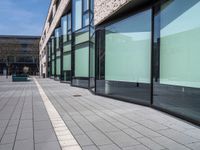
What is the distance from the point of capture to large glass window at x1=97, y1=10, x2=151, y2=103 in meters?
10.1

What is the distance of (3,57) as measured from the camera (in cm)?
6588

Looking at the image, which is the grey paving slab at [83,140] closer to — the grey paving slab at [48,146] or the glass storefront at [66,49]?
the grey paving slab at [48,146]

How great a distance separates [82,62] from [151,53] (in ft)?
32.4

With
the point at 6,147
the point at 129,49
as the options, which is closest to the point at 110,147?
the point at 6,147

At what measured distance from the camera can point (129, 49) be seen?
37.0 ft

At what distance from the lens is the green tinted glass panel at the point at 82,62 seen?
59.0 feet

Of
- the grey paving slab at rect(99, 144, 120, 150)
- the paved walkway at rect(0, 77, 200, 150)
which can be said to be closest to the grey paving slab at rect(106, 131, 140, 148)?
the paved walkway at rect(0, 77, 200, 150)

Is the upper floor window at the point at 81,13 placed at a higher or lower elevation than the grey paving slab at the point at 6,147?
higher

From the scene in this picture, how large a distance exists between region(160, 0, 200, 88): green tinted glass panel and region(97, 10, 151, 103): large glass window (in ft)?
3.70

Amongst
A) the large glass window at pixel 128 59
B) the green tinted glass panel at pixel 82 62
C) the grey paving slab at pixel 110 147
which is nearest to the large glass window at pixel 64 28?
the green tinted glass panel at pixel 82 62

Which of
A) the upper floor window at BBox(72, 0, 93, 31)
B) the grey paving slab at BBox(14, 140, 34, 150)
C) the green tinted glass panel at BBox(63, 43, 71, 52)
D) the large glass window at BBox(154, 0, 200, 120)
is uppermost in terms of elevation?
the upper floor window at BBox(72, 0, 93, 31)

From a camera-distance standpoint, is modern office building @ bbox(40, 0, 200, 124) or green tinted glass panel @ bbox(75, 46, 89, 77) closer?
modern office building @ bbox(40, 0, 200, 124)

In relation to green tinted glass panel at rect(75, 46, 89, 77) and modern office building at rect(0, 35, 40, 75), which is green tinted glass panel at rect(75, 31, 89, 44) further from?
modern office building at rect(0, 35, 40, 75)

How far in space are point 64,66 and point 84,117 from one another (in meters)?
20.4
